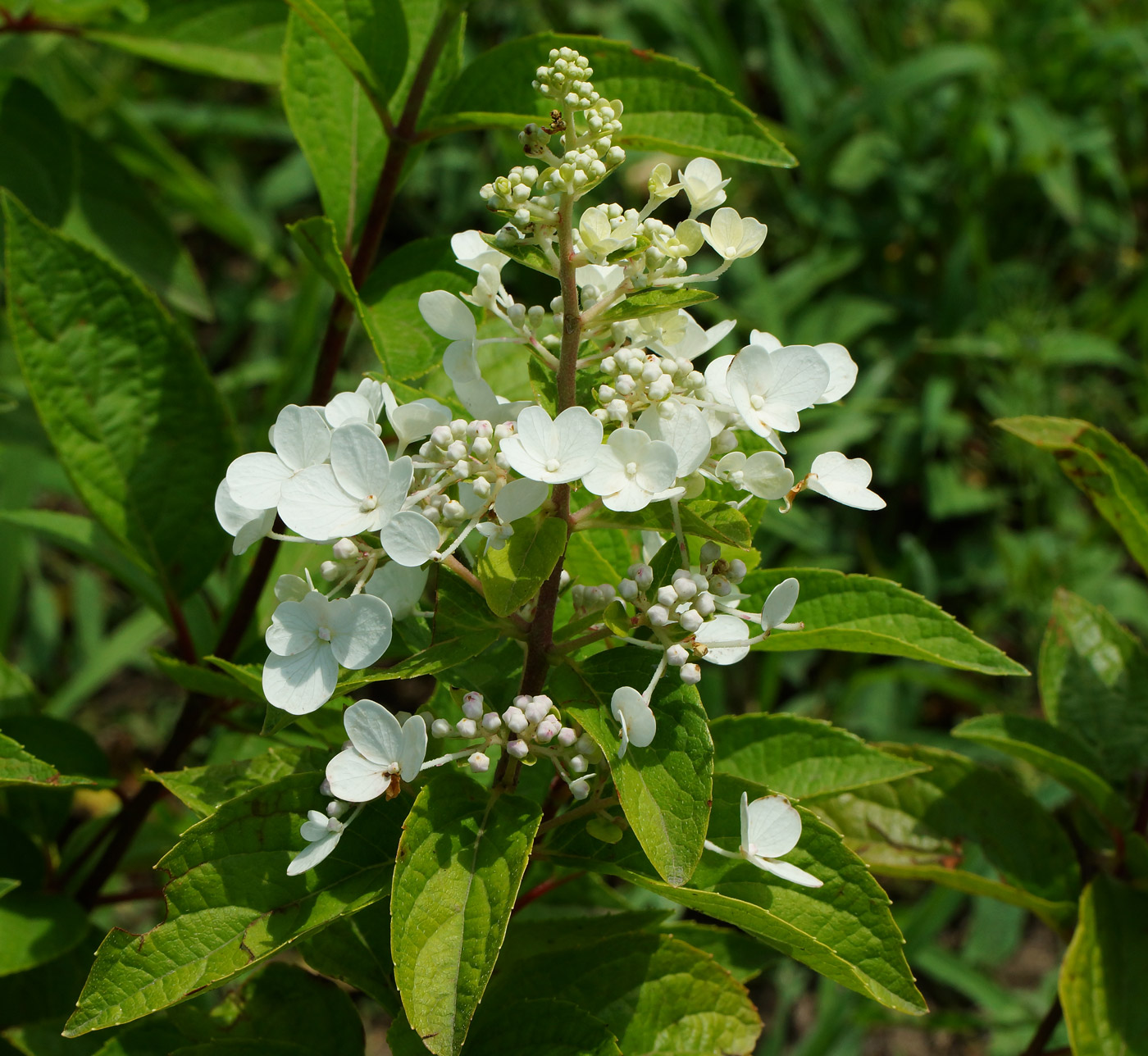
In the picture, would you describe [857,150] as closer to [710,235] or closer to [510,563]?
[710,235]

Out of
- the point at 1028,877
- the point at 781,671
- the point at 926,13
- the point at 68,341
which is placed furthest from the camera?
the point at 926,13

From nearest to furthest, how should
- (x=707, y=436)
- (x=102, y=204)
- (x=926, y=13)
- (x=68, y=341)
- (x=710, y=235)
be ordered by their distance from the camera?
1. (x=707, y=436)
2. (x=710, y=235)
3. (x=68, y=341)
4. (x=102, y=204)
5. (x=926, y=13)

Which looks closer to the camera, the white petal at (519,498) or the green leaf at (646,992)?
the white petal at (519,498)

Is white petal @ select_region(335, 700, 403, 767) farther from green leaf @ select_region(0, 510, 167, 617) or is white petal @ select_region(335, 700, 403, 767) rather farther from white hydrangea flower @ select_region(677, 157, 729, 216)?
green leaf @ select_region(0, 510, 167, 617)

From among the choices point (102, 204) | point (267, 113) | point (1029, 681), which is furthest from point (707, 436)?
point (267, 113)

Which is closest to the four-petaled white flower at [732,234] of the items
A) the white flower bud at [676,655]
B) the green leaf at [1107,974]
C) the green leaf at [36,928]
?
the white flower bud at [676,655]

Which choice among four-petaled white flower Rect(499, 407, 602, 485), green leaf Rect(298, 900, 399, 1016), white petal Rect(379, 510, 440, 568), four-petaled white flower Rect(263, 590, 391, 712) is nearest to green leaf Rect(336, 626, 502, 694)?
four-petaled white flower Rect(263, 590, 391, 712)

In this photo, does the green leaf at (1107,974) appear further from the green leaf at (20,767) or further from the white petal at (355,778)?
the green leaf at (20,767)
